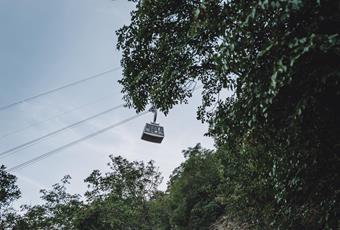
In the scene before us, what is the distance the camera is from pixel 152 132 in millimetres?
10953

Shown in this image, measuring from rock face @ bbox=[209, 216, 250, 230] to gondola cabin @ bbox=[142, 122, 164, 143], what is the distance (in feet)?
26.6

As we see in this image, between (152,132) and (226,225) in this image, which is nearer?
(152,132)

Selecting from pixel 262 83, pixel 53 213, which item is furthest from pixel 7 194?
pixel 262 83

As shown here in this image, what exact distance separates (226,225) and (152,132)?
1056 cm

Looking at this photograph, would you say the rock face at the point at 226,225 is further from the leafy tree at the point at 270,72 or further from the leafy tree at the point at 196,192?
the leafy tree at the point at 270,72

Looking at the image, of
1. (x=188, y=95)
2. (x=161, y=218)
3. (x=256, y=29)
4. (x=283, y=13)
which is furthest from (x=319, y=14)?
(x=161, y=218)

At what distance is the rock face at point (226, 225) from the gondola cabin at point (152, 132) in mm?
8117

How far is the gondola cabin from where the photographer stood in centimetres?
1098

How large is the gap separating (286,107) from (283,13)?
149 centimetres

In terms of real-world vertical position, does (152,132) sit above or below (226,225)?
above

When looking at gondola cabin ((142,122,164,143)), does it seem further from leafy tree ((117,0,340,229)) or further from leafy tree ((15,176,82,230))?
leafy tree ((15,176,82,230))

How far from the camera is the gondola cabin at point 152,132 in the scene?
11.0 meters

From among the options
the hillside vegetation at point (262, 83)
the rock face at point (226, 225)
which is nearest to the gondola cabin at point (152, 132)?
the hillside vegetation at point (262, 83)

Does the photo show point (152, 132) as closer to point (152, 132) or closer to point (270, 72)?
point (152, 132)
